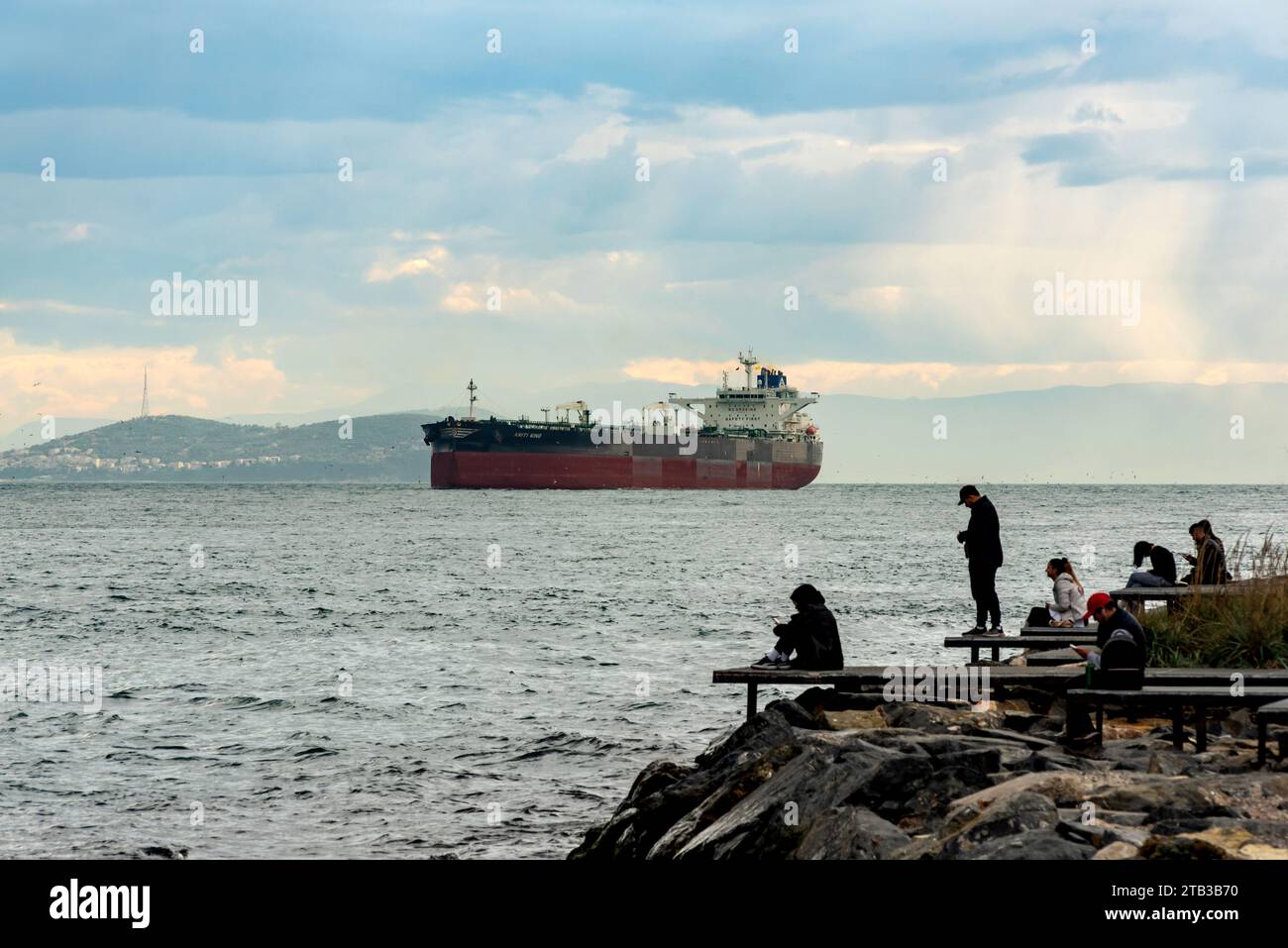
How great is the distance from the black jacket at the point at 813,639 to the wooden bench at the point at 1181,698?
2.62 meters

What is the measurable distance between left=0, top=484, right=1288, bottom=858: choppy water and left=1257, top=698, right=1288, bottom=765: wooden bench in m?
5.50

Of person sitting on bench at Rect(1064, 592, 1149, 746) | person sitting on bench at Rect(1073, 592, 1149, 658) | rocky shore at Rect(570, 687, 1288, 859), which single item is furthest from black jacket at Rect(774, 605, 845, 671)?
person sitting on bench at Rect(1073, 592, 1149, 658)

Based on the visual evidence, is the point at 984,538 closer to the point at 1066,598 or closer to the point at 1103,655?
the point at 1066,598

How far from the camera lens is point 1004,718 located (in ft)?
37.1

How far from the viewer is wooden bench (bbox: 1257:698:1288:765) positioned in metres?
8.41

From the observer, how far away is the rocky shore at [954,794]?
23.0ft

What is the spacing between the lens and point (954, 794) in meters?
8.23

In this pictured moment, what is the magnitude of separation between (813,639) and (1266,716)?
14.3 ft

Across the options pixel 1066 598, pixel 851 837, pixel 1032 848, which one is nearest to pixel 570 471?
pixel 1066 598

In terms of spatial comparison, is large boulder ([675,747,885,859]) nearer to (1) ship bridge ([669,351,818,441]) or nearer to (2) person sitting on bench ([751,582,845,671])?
(2) person sitting on bench ([751,582,845,671])

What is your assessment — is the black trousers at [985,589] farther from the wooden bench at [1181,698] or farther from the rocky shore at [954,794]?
the wooden bench at [1181,698]
